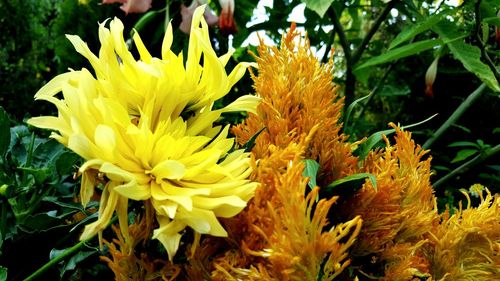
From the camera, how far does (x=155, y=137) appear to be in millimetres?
607

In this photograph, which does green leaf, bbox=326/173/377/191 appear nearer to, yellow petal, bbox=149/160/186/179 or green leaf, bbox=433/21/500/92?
yellow petal, bbox=149/160/186/179

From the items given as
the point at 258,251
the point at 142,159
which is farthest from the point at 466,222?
the point at 142,159

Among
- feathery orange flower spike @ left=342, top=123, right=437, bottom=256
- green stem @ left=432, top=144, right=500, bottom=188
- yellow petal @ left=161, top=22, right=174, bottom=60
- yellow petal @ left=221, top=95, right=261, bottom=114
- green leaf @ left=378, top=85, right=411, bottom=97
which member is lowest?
green stem @ left=432, top=144, right=500, bottom=188

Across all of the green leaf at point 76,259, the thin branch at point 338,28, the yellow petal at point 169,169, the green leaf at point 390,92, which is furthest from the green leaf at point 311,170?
the green leaf at point 390,92

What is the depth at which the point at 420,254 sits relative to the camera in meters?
0.74

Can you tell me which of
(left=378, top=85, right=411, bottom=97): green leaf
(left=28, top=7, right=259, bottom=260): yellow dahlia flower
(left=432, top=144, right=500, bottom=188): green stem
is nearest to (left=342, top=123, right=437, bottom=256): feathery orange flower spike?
(left=28, top=7, right=259, bottom=260): yellow dahlia flower

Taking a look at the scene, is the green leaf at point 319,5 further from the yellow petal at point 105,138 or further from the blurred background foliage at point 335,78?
the yellow petal at point 105,138

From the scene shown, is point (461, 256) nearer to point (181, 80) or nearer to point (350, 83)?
point (181, 80)

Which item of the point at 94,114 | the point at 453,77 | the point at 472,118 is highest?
the point at 94,114

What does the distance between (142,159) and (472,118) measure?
199cm

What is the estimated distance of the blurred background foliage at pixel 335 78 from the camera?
36.3 inches

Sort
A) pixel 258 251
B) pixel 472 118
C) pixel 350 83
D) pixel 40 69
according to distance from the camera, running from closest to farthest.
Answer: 1. pixel 258 251
2. pixel 350 83
3. pixel 472 118
4. pixel 40 69

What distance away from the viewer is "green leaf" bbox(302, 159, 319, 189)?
2.06 ft

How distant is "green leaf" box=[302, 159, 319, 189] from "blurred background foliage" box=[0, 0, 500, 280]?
157 mm
